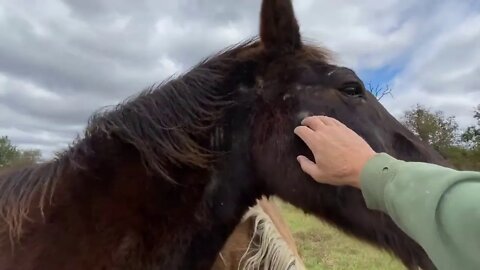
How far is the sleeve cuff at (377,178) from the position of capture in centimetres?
135

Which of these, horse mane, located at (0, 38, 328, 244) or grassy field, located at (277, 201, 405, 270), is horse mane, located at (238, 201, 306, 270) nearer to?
horse mane, located at (0, 38, 328, 244)

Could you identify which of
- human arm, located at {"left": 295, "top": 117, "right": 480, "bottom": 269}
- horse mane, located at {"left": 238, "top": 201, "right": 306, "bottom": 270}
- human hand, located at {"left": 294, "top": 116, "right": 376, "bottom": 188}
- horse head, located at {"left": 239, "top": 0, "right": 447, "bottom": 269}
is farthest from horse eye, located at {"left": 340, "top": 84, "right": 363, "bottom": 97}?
horse mane, located at {"left": 238, "top": 201, "right": 306, "bottom": 270}

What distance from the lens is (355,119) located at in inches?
96.6

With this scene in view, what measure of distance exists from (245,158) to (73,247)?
875mm

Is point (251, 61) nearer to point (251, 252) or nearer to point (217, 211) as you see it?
point (217, 211)

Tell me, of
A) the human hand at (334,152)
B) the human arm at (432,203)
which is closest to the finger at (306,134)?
the human hand at (334,152)

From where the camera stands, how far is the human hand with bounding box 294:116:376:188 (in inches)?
65.9

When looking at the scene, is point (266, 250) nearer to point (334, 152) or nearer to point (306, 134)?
point (306, 134)

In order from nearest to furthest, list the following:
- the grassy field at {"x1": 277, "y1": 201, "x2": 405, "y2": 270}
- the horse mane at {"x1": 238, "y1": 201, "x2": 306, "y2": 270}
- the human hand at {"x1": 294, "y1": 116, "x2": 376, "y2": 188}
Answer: the human hand at {"x1": 294, "y1": 116, "x2": 376, "y2": 188} < the horse mane at {"x1": 238, "y1": 201, "x2": 306, "y2": 270} < the grassy field at {"x1": 277, "y1": 201, "x2": 405, "y2": 270}

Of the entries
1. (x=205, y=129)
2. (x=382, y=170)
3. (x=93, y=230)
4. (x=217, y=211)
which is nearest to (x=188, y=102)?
(x=205, y=129)

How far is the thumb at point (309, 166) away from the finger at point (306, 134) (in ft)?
0.33

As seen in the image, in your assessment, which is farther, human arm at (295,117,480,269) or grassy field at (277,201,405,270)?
grassy field at (277,201,405,270)

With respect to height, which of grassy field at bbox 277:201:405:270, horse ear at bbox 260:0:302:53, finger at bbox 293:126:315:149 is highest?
horse ear at bbox 260:0:302:53

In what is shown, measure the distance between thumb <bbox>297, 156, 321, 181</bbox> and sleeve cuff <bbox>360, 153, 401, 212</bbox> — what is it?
22.3 inches
